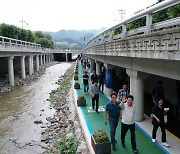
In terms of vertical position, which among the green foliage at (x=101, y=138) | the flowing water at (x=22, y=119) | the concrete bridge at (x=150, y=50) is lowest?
the flowing water at (x=22, y=119)

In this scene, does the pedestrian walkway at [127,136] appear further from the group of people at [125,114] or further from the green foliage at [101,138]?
the green foliage at [101,138]

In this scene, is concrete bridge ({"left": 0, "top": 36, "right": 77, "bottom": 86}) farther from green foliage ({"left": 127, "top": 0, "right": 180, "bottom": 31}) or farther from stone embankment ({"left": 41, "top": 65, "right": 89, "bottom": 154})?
green foliage ({"left": 127, "top": 0, "right": 180, "bottom": 31})

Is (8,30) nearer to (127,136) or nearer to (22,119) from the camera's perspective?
(22,119)

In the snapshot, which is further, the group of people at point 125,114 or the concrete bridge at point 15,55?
the concrete bridge at point 15,55

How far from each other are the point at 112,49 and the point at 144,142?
17.2 feet

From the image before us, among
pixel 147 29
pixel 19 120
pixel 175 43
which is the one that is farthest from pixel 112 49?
pixel 19 120

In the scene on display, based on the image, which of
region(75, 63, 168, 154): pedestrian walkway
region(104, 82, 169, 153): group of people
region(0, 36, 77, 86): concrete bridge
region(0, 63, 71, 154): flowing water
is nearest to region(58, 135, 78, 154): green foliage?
region(104, 82, 169, 153): group of people

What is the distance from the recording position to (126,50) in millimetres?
9531

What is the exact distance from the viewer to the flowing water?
37.4 feet

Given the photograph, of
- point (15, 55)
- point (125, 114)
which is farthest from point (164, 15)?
point (15, 55)

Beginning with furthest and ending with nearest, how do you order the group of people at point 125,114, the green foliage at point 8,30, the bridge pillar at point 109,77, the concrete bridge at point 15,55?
the green foliage at point 8,30 < the concrete bridge at point 15,55 < the bridge pillar at point 109,77 < the group of people at point 125,114

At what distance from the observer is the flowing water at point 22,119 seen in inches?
448

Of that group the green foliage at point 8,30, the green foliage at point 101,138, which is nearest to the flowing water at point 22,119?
the green foliage at point 101,138

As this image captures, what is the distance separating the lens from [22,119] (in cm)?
1592
